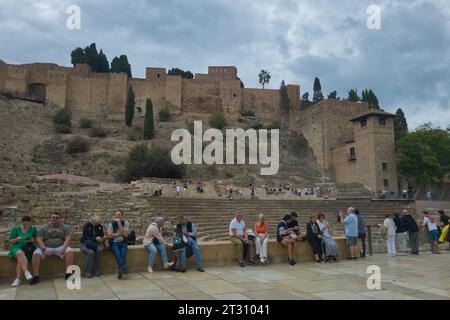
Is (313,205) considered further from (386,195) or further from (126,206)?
(126,206)

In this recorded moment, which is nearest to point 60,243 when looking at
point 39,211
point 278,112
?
point 39,211

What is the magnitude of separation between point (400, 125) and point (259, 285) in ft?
154

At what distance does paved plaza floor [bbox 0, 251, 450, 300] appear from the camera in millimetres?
5387

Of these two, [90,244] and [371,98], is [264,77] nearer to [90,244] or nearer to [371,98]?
[371,98]

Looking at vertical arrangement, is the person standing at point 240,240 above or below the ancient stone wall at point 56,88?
below

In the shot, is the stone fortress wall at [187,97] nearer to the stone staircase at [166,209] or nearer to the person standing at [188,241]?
the stone staircase at [166,209]

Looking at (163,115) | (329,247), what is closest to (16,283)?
(329,247)

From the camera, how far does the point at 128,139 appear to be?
51281 mm

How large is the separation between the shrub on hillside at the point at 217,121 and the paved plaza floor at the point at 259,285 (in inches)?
1950

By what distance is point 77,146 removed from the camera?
4650 cm

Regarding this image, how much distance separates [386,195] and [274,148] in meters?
21.0

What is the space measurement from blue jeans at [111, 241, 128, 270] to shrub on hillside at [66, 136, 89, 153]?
139ft

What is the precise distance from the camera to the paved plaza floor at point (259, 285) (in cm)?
539

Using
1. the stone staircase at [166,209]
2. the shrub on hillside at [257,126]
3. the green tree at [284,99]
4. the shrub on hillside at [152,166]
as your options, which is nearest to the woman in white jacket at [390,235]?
the stone staircase at [166,209]
